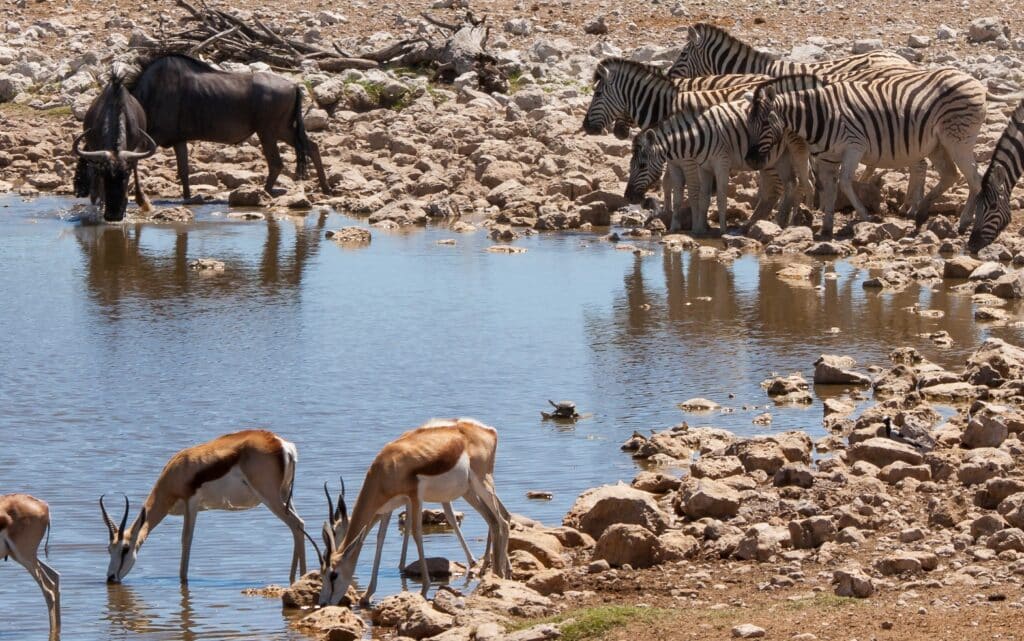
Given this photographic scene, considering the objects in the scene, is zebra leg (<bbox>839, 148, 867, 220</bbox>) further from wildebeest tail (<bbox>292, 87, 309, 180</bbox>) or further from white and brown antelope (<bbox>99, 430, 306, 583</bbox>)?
white and brown antelope (<bbox>99, 430, 306, 583</bbox>)

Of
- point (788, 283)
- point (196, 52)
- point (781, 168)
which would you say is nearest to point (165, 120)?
point (196, 52)

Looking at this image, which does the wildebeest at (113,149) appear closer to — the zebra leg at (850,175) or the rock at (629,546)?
the zebra leg at (850,175)

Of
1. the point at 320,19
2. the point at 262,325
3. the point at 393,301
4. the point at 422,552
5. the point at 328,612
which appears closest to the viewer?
the point at 328,612

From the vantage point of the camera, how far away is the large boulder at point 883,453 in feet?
30.4

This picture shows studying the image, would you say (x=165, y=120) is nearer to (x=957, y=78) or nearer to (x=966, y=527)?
(x=957, y=78)

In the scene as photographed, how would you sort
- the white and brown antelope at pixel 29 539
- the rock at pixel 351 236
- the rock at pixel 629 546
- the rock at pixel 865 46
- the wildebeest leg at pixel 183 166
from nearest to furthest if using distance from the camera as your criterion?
the white and brown antelope at pixel 29 539 < the rock at pixel 629 546 < the rock at pixel 351 236 < the wildebeest leg at pixel 183 166 < the rock at pixel 865 46

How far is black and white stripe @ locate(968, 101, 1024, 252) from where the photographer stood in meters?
18.0

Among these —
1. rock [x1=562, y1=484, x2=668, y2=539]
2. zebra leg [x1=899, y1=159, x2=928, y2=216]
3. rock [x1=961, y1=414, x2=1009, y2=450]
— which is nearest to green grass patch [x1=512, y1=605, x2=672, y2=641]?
rock [x1=562, y1=484, x2=668, y2=539]

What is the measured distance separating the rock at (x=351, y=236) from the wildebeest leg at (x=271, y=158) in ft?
13.3

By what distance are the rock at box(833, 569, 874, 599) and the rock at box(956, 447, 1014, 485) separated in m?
1.93

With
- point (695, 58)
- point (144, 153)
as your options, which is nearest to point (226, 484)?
point (144, 153)

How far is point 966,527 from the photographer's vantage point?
7.97m

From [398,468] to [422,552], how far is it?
0.40 m

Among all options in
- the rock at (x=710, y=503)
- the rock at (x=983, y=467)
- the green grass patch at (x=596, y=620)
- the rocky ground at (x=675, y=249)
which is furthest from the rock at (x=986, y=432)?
the green grass patch at (x=596, y=620)
